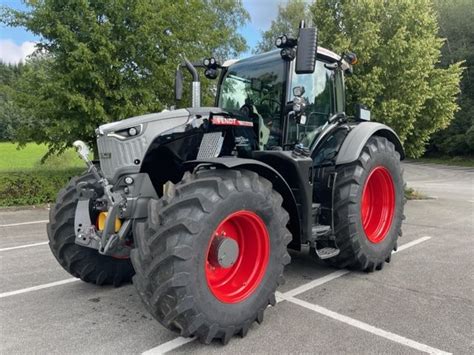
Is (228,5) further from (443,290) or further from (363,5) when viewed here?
(443,290)

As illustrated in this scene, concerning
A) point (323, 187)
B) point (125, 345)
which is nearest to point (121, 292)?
point (125, 345)

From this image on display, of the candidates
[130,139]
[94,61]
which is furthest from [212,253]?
[94,61]

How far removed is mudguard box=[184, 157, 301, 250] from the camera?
10.5 ft

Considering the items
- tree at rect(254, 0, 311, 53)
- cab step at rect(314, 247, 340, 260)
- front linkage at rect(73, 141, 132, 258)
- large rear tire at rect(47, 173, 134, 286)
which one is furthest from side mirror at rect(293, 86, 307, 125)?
tree at rect(254, 0, 311, 53)

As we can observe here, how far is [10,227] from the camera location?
777cm

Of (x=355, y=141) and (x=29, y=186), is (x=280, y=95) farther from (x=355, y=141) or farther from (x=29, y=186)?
(x=29, y=186)

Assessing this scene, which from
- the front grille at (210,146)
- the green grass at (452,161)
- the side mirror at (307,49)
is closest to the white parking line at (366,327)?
the front grille at (210,146)

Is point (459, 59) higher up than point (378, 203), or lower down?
higher up

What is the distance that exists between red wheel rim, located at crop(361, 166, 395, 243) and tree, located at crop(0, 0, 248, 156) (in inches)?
246

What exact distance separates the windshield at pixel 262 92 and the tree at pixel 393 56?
704cm

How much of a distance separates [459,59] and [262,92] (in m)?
34.9

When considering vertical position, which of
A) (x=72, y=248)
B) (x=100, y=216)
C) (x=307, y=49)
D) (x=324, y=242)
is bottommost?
(x=324, y=242)

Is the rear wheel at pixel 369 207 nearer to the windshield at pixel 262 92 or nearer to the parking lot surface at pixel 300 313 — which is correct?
the parking lot surface at pixel 300 313

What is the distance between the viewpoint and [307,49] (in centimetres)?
354
